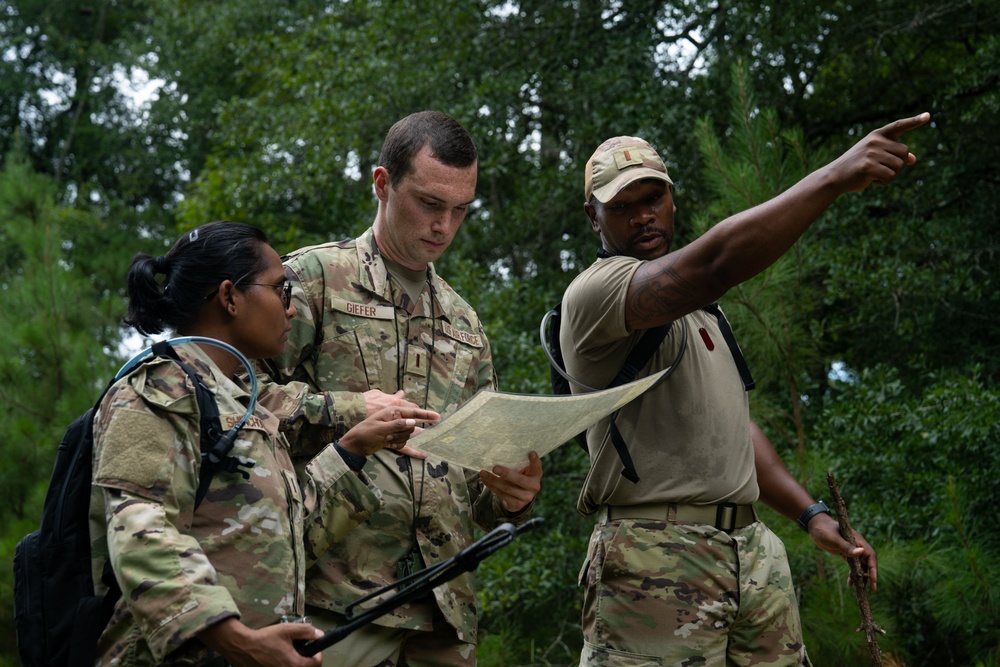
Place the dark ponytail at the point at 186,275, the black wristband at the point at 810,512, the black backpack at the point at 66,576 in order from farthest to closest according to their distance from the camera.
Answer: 1. the black wristband at the point at 810,512
2. the dark ponytail at the point at 186,275
3. the black backpack at the point at 66,576

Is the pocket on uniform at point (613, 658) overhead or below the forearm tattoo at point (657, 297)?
below

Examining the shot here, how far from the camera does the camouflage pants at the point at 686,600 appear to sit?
279cm

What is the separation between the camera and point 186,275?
2473 millimetres

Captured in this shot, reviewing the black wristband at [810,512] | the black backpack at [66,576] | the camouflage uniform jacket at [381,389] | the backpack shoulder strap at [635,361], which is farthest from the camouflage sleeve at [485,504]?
the black backpack at [66,576]

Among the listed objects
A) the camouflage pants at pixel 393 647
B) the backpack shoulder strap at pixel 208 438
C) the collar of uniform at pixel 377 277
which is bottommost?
the camouflage pants at pixel 393 647

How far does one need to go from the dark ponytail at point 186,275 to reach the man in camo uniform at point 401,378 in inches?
16.6

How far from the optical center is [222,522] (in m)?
2.22

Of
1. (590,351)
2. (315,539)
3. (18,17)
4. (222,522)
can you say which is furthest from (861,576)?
(18,17)

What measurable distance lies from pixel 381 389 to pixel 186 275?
2.45 ft

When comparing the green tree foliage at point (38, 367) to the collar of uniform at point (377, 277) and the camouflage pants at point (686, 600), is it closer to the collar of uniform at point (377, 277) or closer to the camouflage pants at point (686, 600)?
the collar of uniform at point (377, 277)

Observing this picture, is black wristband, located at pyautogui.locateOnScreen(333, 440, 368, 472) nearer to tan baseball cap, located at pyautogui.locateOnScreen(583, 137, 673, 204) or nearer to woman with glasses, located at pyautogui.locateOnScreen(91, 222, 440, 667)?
woman with glasses, located at pyautogui.locateOnScreen(91, 222, 440, 667)

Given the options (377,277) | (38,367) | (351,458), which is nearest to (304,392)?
(351,458)

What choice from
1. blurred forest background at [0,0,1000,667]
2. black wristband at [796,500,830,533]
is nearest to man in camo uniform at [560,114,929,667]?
black wristband at [796,500,830,533]

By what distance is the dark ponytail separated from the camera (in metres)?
2.47
